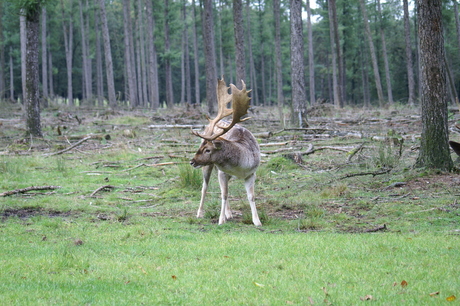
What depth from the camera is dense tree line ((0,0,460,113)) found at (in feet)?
129

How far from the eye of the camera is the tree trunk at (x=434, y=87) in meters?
11.8

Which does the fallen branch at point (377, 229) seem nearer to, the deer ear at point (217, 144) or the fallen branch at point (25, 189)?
the deer ear at point (217, 144)

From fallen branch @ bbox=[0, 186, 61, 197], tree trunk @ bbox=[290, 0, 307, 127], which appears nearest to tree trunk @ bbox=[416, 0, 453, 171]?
fallen branch @ bbox=[0, 186, 61, 197]

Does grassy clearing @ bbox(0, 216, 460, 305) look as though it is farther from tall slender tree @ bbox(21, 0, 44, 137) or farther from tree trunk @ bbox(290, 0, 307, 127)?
tree trunk @ bbox(290, 0, 307, 127)

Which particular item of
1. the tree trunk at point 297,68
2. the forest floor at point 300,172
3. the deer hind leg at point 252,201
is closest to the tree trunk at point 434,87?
the forest floor at point 300,172

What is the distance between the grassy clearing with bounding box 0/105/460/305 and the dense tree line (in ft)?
30.2

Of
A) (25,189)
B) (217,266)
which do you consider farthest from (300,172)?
(217,266)

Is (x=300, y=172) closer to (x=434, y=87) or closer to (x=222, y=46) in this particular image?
(x=434, y=87)

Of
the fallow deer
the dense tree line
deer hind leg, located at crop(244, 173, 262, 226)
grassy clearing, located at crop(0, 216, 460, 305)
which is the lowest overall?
grassy clearing, located at crop(0, 216, 460, 305)

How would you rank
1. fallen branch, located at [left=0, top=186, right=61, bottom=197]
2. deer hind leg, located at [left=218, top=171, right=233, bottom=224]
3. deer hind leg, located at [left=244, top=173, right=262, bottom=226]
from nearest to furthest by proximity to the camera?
deer hind leg, located at [left=244, top=173, right=262, bottom=226] < deer hind leg, located at [left=218, top=171, right=233, bottom=224] < fallen branch, located at [left=0, top=186, right=61, bottom=197]

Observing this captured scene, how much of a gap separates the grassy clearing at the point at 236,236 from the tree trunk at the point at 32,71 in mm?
4816

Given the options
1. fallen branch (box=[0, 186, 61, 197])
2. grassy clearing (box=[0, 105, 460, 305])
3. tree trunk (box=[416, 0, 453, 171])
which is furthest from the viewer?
tree trunk (box=[416, 0, 453, 171])

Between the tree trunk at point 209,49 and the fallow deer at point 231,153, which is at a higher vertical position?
the tree trunk at point 209,49

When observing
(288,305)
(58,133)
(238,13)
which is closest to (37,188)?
(288,305)
